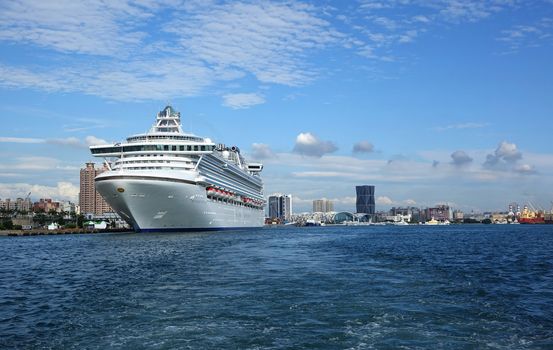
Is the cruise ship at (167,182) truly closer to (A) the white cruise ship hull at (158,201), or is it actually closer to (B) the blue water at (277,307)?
(A) the white cruise ship hull at (158,201)

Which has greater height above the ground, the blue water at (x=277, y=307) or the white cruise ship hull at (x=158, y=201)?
the white cruise ship hull at (x=158, y=201)

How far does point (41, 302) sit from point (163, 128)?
8601 cm

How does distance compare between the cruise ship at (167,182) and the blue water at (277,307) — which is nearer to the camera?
the blue water at (277,307)

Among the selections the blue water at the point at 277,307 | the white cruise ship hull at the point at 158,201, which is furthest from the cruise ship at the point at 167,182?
the blue water at the point at 277,307

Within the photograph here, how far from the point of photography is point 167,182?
77.4 metres

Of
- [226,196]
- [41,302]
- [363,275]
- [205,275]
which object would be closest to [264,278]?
[205,275]

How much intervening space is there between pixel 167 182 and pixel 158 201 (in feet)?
12.2

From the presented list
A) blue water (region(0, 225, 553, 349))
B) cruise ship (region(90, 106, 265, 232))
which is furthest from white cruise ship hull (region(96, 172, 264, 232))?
blue water (region(0, 225, 553, 349))

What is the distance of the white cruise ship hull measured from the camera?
76.1 m

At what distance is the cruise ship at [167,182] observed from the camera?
253 ft

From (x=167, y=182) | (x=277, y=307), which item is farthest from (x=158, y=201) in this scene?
(x=277, y=307)

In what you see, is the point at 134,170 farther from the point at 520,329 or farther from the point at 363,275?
the point at 520,329

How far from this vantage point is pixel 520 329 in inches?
666

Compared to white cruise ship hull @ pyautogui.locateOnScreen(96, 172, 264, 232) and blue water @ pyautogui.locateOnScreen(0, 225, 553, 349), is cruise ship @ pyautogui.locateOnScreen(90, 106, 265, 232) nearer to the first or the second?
white cruise ship hull @ pyautogui.locateOnScreen(96, 172, 264, 232)
